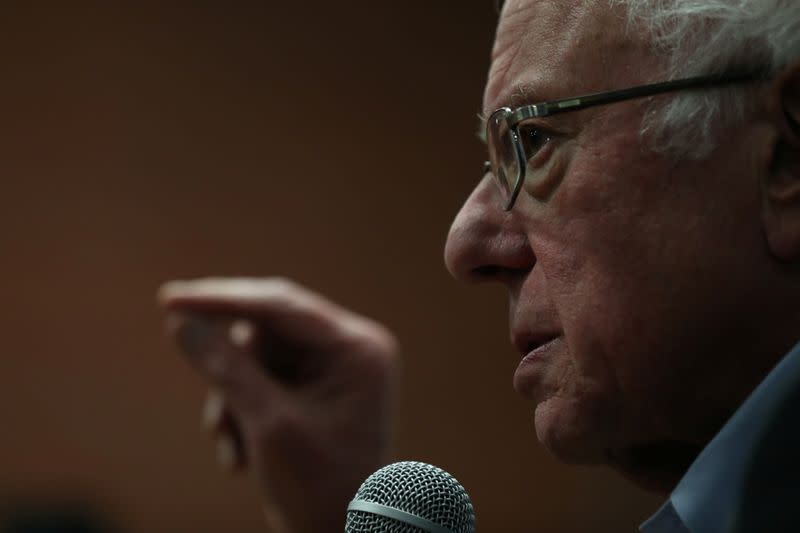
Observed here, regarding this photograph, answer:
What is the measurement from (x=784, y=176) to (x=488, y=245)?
0.34m

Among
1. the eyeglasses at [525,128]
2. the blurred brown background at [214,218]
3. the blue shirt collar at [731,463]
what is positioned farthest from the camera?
the blurred brown background at [214,218]

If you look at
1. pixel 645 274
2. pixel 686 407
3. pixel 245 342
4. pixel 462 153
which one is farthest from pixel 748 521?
pixel 462 153

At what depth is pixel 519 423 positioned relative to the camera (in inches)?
183

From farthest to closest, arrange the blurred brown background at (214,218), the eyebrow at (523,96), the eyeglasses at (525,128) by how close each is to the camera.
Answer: the blurred brown background at (214,218) → the eyebrow at (523,96) → the eyeglasses at (525,128)

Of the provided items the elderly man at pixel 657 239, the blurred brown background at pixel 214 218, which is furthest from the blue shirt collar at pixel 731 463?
the blurred brown background at pixel 214 218

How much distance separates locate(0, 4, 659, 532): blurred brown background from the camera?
4.96m

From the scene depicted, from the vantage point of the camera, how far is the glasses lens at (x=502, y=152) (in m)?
1.26

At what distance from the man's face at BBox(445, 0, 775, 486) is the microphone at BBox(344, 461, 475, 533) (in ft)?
0.52

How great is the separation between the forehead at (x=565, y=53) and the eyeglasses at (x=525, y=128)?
0.04ft

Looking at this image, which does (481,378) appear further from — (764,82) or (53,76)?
(764,82)

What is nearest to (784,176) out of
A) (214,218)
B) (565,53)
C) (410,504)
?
(565,53)

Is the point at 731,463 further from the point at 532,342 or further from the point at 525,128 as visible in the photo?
the point at 525,128

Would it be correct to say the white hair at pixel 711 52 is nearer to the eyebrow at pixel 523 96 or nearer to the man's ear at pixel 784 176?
the man's ear at pixel 784 176

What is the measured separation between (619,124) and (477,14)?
4.02 m
